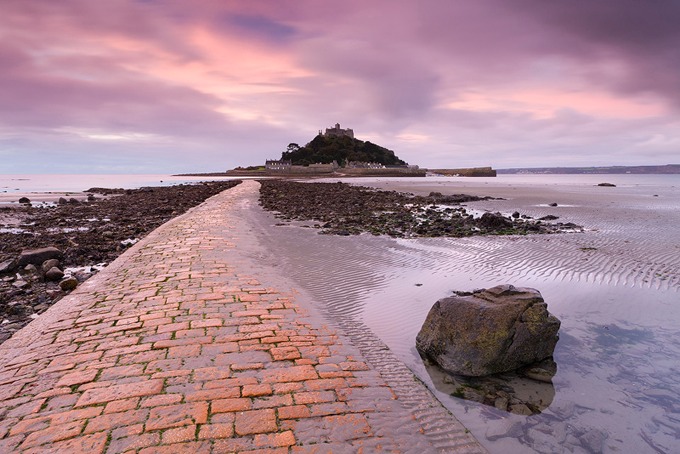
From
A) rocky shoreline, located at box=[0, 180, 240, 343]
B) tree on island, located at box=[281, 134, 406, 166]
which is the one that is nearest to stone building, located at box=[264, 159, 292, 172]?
tree on island, located at box=[281, 134, 406, 166]

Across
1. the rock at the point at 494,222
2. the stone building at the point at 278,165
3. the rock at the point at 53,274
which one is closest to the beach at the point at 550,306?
the rock at the point at 494,222

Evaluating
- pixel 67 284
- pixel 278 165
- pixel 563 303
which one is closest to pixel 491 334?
pixel 563 303

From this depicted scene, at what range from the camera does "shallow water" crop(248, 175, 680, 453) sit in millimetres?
3689

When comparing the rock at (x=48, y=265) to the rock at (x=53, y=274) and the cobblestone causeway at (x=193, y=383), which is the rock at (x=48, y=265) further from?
the cobblestone causeway at (x=193, y=383)

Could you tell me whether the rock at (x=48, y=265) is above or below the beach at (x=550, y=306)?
above

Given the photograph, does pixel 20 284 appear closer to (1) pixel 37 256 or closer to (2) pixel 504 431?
(1) pixel 37 256

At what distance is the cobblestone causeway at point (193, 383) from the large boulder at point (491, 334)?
3.72 feet

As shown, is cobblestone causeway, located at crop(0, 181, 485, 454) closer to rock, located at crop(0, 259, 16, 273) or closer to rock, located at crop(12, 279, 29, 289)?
rock, located at crop(12, 279, 29, 289)

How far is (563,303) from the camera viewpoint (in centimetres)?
702

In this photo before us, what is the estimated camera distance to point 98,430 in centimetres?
284

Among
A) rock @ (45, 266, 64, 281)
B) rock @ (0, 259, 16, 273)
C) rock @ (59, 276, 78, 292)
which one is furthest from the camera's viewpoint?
rock @ (0, 259, 16, 273)

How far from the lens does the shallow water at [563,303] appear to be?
3.69 metres

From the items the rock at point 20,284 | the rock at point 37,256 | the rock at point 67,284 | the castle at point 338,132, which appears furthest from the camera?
the castle at point 338,132

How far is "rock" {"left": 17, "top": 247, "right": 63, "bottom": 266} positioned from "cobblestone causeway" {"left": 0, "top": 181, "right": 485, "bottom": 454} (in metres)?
4.28
